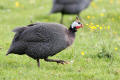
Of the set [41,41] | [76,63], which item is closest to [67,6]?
[76,63]

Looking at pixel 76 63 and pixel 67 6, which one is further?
pixel 67 6

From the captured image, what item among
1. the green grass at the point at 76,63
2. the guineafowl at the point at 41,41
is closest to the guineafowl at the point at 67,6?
the green grass at the point at 76,63

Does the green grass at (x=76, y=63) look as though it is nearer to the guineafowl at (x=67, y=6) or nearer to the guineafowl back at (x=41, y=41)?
the guineafowl back at (x=41, y=41)

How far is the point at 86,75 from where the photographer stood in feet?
18.6

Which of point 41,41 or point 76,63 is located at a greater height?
point 41,41

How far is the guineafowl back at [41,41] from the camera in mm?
5832

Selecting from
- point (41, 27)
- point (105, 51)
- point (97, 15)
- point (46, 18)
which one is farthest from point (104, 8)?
point (41, 27)

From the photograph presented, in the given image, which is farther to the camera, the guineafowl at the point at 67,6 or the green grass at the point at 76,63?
the guineafowl at the point at 67,6

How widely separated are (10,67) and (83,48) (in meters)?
2.62

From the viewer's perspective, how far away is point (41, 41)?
5855mm

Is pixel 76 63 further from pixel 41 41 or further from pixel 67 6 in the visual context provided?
pixel 67 6

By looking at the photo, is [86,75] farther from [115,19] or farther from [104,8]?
[104,8]

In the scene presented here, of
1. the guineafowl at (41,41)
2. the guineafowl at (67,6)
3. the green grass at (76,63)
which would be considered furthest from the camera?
the guineafowl at (67,6)

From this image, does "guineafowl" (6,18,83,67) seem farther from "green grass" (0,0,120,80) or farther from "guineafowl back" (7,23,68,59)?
"green grass" (0,0,120,80)
